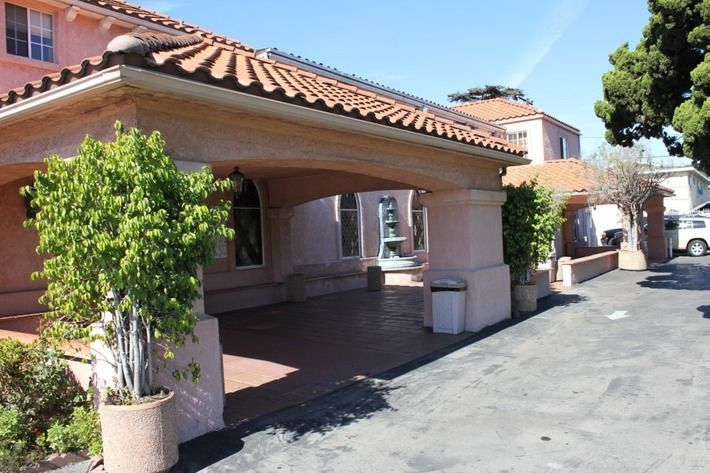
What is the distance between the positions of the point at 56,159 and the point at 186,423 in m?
2.54

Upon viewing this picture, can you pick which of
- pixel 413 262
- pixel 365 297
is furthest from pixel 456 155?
pixel 413 262

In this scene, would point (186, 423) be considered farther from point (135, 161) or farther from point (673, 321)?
point (673, 321)

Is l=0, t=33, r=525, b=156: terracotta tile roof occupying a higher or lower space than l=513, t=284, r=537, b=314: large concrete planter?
higher

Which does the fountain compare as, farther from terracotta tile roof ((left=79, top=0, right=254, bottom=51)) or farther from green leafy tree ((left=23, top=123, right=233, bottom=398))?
green leafy tree ((left=23, top=123, right=233, bottom=398))

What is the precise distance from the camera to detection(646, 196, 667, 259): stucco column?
2564 cm

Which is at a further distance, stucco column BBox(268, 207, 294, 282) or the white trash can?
stucco column BBox(268, 207, 294, 282)

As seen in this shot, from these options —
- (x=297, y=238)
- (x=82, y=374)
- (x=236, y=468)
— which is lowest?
(x=236, y=468)

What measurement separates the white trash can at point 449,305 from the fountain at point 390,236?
30.2 feet

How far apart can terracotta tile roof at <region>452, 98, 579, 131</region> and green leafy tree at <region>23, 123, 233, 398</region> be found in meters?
22.6

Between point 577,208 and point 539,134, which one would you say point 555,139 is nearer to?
point 539,134

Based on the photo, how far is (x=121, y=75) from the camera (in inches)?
171

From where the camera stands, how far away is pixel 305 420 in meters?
5.65

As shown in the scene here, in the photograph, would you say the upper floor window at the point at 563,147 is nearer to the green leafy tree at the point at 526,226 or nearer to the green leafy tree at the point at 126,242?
the green leafy tree at the point at 526,226

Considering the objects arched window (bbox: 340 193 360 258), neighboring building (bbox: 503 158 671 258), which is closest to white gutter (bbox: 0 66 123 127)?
neighboring building (bbox: 503 158 671 258)
